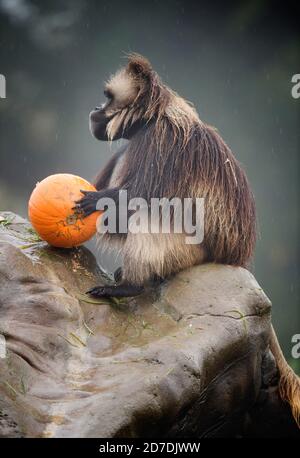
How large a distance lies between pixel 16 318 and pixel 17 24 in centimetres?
1133

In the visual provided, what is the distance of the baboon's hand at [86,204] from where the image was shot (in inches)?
Answer: 162

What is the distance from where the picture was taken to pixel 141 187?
Result: 13.8 feet

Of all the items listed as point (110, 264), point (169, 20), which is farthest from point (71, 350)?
point (169, 20)

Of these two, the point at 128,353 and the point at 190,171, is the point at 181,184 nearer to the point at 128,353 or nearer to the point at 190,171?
the point at 190,171

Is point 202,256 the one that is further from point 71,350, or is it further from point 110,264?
point 110,264

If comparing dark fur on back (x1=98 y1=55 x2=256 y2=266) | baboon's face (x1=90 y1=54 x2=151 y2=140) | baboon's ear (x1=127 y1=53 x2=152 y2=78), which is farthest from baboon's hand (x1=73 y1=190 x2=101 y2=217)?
baboon's ear (x1=127 y1=53 x2=152 y2=78)

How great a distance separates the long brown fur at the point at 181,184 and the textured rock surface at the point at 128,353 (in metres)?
0.15

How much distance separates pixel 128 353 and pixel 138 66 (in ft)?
7.47

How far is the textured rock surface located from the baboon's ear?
1416 mm

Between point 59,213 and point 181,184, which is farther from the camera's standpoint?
point 181,184

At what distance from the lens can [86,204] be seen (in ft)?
13.5

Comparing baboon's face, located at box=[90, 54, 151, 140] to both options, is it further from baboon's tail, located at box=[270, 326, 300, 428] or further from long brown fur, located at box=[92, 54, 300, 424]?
baboon's tail, located at box=[270, 326, 300, 428]

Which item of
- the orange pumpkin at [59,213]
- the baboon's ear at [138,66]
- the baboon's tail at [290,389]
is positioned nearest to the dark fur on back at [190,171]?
the baboon's ear at [138,66]

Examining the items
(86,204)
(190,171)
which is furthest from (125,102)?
(86,204)
